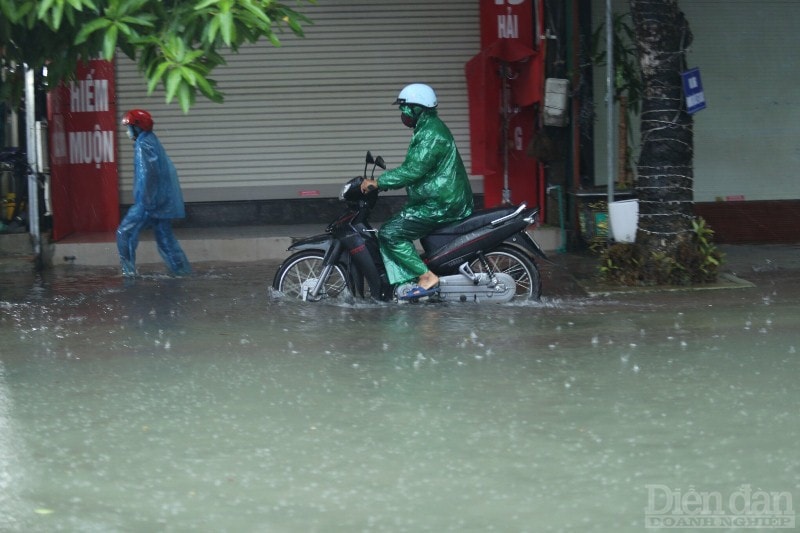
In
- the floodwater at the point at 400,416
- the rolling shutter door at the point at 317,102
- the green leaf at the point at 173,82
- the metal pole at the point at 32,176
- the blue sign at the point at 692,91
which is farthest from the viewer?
the rolling shutter door at the point at 317,102

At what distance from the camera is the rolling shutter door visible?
1300 cm

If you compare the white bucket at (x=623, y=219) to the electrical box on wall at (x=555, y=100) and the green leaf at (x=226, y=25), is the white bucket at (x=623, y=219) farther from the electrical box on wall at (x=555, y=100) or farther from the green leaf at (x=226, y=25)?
the green leaf at (x=226, y=25)

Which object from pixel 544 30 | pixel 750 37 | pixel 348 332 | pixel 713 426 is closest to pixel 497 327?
pixel 348 332

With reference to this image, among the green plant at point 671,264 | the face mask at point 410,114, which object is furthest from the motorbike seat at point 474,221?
the green plant at point 671,264

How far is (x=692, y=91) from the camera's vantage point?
9750 millimetres

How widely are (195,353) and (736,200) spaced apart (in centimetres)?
766

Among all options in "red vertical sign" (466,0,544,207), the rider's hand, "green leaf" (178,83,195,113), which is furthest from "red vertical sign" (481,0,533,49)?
"green leaf" (178,83,195,113)

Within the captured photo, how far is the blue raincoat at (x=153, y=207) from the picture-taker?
1092 cm

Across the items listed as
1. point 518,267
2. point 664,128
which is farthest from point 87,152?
point 664,128

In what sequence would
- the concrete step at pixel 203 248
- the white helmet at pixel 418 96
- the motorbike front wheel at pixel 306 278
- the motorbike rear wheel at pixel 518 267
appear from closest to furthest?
the white helmet at pixel 418 96
the motorbike rear wheel at pixel 518 267
the motorbike front wheel at pixel 306 278
the concrete step at pixel 203 248

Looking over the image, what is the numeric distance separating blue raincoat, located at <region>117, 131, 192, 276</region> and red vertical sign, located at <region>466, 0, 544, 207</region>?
3472 millimetres

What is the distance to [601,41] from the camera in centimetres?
1251

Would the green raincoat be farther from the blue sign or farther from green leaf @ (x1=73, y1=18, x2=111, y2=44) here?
green leaf @ (x1=73, y1=18, x2=111, y2=44)

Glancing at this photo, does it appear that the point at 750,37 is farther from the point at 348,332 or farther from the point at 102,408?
the point at 102,408
